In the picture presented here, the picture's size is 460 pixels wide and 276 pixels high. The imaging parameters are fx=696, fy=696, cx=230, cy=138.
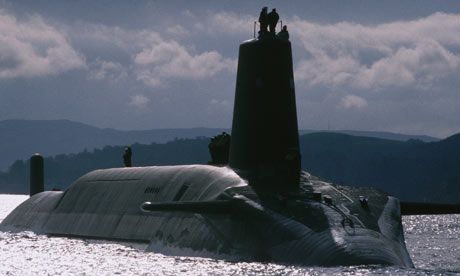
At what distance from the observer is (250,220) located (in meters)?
19.2

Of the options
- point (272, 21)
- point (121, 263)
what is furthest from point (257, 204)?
point (272, 21)

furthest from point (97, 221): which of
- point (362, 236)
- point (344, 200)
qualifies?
point (362, 236)

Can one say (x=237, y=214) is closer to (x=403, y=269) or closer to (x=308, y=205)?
(x=308, y=205)

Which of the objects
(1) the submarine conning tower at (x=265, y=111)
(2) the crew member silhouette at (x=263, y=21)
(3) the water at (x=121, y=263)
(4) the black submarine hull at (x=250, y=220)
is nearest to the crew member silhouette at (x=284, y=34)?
(1) the submarine conning tower at (x=265, y=111)

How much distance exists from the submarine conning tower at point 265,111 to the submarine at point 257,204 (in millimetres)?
33

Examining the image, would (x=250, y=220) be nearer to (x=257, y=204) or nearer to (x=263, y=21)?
(x=257, y=204)

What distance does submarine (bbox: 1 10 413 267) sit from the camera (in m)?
17.9

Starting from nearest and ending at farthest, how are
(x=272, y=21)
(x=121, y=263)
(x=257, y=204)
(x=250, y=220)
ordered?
(x=250, y=220), (x=257, y=204), (x=121, y=263), (x=272, y=21)

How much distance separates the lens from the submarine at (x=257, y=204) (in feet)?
58.7

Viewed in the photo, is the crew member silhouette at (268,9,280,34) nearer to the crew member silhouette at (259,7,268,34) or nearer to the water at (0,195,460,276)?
the crew member silhouette at (259,7,268,34)

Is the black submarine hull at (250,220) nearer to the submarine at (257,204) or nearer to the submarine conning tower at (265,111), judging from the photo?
the submarine at (257,204)

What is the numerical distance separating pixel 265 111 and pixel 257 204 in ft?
14.5

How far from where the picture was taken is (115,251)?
83.6 ft

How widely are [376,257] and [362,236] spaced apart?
0.92 meters
